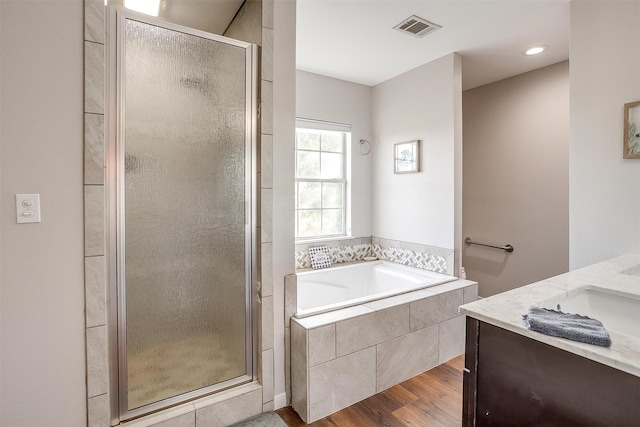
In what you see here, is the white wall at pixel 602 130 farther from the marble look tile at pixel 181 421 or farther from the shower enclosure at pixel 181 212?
the marble look tile at pixel 181 421

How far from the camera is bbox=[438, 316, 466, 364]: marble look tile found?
2533 millimetres

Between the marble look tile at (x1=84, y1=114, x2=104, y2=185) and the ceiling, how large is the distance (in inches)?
60.1

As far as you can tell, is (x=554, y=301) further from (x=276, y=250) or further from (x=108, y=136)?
(x=108, y=136)

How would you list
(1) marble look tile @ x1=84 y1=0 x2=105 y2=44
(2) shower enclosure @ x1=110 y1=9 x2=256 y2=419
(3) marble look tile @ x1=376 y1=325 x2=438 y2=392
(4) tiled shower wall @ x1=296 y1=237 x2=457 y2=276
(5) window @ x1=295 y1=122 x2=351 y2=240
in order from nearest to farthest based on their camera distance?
(1) marble look tile @ x1=84 y1=0 x2=105 y2=44 < (2) shower enclosure @ x1=110 y1=9 x2=256 y2=419 < (3) marble look tile @ x1=376 y1=325 x2=438 y2=392 < (4) tiled shower wall @ x1=296 y1=237 x2=457 y2=276 < (5) window @ x1=295 y1=122 x2=351 y2=240

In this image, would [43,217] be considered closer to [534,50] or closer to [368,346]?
[368,346]

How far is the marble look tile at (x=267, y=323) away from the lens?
1934 millimetres

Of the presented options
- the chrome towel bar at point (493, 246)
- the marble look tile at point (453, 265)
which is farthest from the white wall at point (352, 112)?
the chrome towel bar at point (493, 246)

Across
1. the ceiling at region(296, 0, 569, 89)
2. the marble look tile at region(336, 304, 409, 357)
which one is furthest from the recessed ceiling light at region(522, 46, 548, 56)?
the marble look tile at region(336, 304, 409, 357)

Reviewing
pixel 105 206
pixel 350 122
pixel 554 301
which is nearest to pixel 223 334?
pixel 105 206

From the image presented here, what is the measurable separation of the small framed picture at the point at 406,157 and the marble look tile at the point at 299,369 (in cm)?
214

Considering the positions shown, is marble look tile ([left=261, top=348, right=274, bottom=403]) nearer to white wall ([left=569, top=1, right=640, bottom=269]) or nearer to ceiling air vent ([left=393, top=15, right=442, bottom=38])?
white wall ([left=569, top=1, right=640, bottom=269])

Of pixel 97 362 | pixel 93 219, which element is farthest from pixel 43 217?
pixel 97 362

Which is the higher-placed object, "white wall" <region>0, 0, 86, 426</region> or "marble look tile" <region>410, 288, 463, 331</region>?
"white wall" <region>0, 0, 86, 426</region>

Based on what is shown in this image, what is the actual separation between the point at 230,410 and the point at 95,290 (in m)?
0.99
